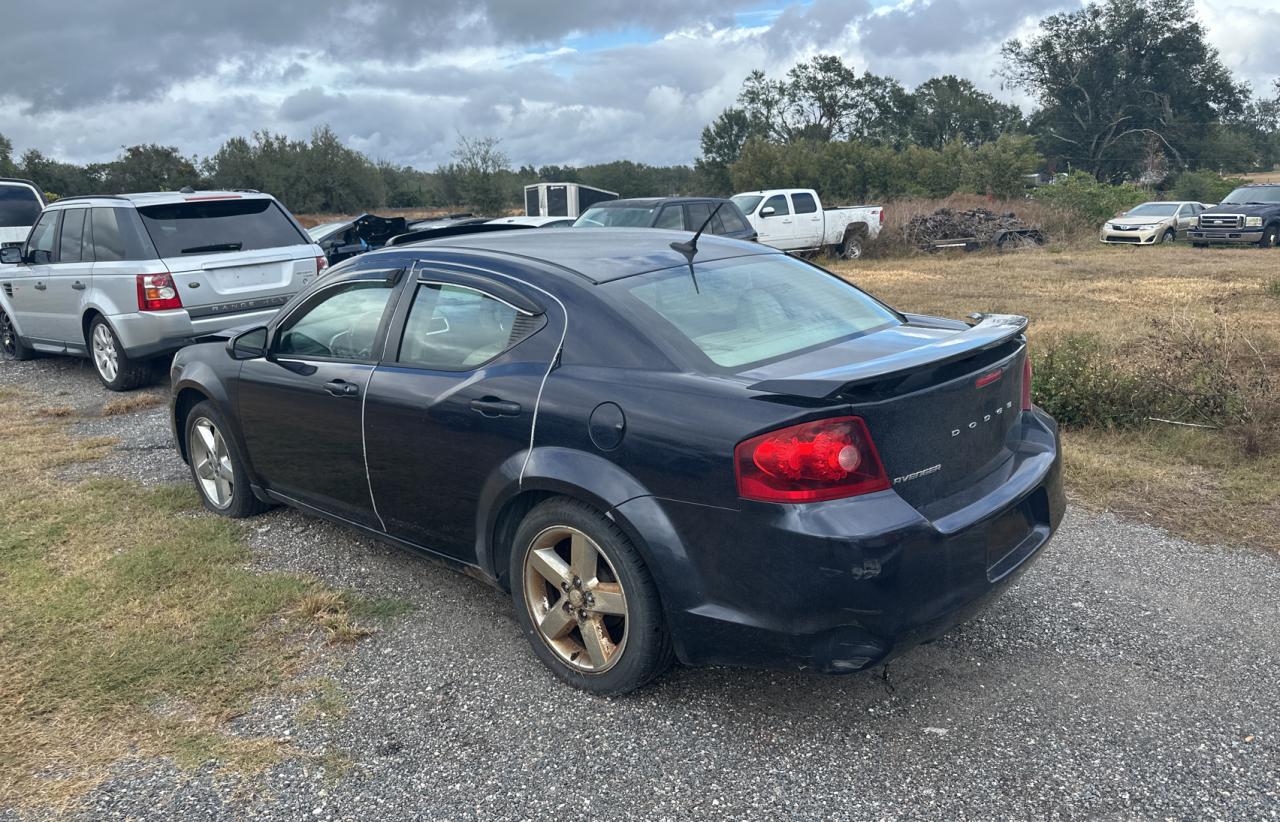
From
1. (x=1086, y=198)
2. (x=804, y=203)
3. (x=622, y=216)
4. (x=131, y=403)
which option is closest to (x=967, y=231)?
(x=804, y=203)

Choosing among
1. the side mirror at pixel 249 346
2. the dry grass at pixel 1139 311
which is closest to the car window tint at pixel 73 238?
the side mirror at pixel 249 346

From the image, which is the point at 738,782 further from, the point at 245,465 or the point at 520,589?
the point at 245,465

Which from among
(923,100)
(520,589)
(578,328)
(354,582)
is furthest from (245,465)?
(923,100)

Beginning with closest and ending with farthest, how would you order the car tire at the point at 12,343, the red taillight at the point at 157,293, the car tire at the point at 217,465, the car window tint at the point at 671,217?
the car tire at the point at 217,465
the red taillight at the point at 157,293
the car tire at the point at 12,343
the car window tint at the point at 671,217

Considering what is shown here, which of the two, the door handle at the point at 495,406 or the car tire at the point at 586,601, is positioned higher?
the door handle at the point at 495,406

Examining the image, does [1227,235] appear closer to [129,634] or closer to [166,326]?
[166,326]

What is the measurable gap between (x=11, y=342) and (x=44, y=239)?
204 cm

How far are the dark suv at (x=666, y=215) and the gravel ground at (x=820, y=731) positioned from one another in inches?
418

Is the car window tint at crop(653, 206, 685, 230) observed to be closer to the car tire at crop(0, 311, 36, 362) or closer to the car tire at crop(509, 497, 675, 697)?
the car tire at crop(0, 311, 36, 362)

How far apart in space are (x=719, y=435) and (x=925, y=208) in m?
25.4

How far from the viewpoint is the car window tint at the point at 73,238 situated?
891cm

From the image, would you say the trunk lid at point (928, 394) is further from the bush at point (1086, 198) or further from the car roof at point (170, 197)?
the bush at point (1086, 198)

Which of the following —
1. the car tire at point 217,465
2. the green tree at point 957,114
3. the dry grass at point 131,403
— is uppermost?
the green tree at point 957,114

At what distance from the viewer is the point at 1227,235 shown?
23.4 m
